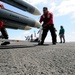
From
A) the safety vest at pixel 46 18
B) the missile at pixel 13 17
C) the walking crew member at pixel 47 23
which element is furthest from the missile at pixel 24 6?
the safety vest at pixel 46 18

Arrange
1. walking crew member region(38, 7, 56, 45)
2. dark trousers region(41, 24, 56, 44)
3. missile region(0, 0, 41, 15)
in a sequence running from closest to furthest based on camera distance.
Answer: walking crew member region(38, 7, 56, 45) < dark trousers region(41, 24, 56, 44) < missile region(0, 0, 41, 15)

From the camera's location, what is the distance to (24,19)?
11688 millimetres

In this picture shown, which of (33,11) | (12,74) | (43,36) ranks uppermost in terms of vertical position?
(33,11)

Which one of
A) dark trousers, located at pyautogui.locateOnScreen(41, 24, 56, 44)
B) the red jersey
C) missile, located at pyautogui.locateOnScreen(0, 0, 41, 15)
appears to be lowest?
dark trousers, located at pyautogui.locateOnScreen(41, 24, 56, 44)

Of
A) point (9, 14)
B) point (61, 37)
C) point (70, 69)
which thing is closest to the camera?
point (70, 69)

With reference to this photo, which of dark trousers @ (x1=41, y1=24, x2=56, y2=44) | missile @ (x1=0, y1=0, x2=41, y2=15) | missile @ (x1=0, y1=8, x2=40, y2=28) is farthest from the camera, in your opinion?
missile @ (x1=0, y1=0, x2=41, y2=15)

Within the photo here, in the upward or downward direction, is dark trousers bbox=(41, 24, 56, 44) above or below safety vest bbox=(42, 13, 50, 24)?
below

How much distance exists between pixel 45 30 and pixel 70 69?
8186mm

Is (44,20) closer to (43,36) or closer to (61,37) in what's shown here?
(43,36)

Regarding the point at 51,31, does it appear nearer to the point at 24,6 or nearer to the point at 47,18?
the point at 47,18

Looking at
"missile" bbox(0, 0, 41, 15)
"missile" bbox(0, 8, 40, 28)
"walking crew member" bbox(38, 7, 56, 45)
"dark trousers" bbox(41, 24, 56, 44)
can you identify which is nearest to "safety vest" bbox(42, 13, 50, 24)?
"walking crew member" bbox(38, 7, 56, 45)

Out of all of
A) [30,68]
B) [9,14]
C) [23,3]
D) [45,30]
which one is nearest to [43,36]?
[45,30]

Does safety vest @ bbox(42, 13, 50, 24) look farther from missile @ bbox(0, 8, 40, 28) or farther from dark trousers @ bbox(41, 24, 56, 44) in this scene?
missile @ bbox(0, 8, 40, 28)

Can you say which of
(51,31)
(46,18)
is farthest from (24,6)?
(51,31)
